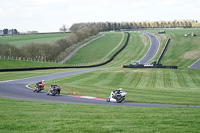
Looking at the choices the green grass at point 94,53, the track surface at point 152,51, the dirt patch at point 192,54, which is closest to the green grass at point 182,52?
the dirt patch at point 192,54

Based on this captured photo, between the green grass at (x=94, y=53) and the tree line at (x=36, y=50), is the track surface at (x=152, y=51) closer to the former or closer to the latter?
the green grass at (x=94, y=53)

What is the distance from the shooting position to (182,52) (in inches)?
4126

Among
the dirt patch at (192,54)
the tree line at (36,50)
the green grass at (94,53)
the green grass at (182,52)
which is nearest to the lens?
the green grass at (182,52)

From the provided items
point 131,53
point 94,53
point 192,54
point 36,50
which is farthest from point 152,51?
point 36,50

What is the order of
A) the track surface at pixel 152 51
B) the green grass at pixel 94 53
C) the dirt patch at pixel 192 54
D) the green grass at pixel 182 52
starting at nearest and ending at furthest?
the green grass at pixel 182 52 → the dirt patch at pixel 192 54 → the track surface at pixel 152 51 → the green grass at pixel 94 53

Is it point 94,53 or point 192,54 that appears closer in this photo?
point 192,54

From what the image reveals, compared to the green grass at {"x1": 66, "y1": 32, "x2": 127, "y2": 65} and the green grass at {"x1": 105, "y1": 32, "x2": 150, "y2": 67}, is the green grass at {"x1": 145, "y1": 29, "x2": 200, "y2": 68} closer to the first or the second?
the green grass at {"x1": 105, "y1": 32, "x2": 150, "y2": 67}

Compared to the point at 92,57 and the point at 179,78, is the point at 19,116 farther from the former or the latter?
the point at 92,57

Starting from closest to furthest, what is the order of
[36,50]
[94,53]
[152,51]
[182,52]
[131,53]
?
[182,52] < [152,51] < [36,50] < [131,53] < [94,53]

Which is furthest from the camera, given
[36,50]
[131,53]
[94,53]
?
[94,53]

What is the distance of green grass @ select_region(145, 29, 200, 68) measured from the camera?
9226 cm

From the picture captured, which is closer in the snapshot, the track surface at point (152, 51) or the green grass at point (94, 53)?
the track surface at point (152, 51)

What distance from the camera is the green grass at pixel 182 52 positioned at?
303 feet

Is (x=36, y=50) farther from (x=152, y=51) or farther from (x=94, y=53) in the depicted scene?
(x=152, y=51)
